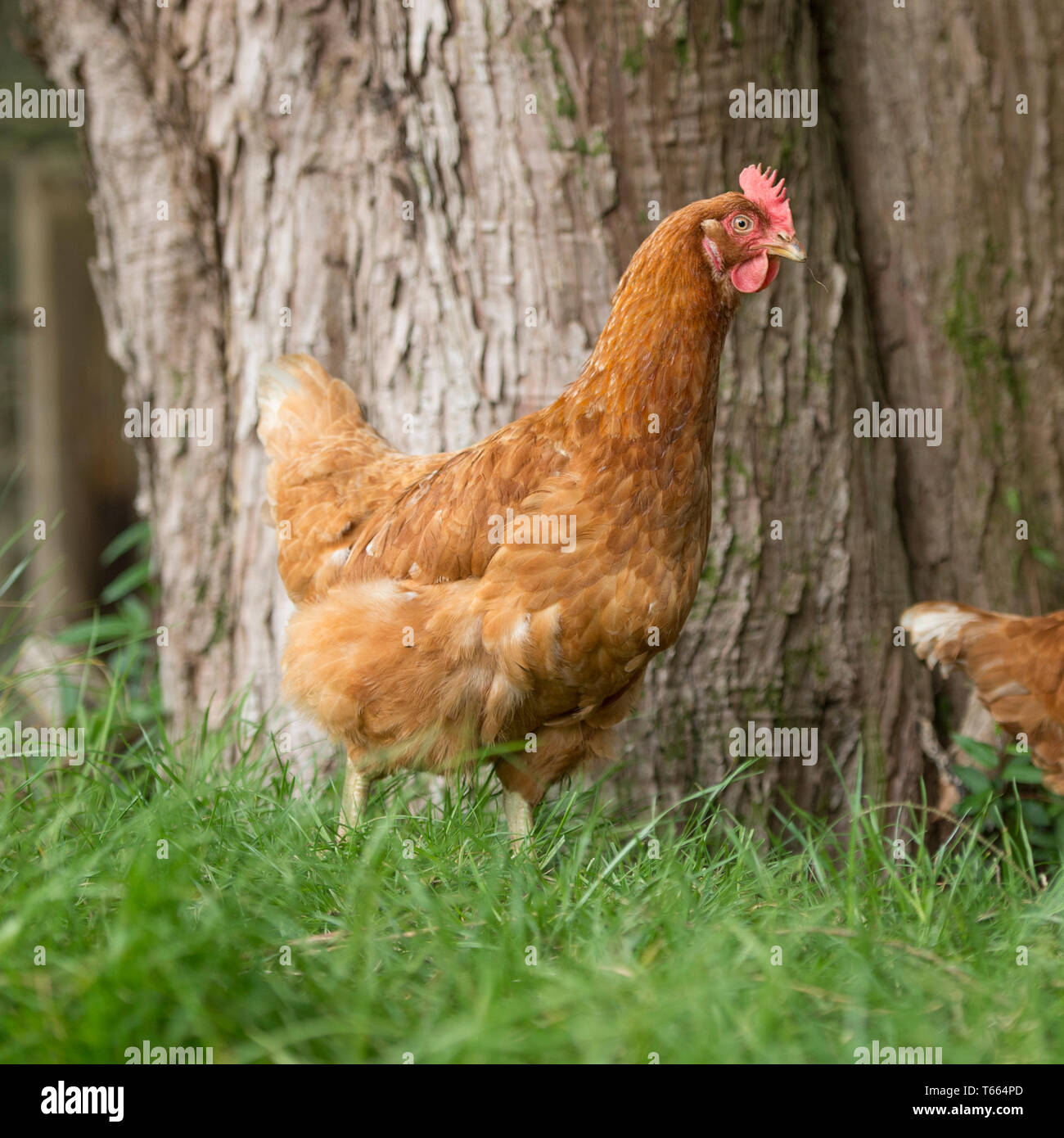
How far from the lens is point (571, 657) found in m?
2.75

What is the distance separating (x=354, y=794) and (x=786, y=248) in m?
1.92

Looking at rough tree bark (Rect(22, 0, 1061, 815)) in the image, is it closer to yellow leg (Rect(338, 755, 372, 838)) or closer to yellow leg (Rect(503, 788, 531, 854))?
yellow leg (Rect(503, 788, 531, 854))

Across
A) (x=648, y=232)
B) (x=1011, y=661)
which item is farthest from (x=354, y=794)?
(x=1011, y=661)

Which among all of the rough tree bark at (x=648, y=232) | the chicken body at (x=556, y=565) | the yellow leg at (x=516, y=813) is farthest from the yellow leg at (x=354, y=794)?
the rough tree bark at (x=648, y=232)

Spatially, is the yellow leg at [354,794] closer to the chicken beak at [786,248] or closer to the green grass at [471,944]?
the green grass at [471,944]

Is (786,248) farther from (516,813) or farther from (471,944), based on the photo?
(471,944)

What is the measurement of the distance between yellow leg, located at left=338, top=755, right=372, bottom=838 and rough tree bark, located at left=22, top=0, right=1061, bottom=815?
996 mm

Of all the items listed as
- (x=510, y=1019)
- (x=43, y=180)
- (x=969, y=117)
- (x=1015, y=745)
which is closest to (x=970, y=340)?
(x=969, y=117)

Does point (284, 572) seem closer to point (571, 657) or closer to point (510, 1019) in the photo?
point (571, 657)

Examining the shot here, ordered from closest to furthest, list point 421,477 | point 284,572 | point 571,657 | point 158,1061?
point 158,1061 < point 571,657 < point 421,477 < point 284,572

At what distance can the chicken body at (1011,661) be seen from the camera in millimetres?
3473

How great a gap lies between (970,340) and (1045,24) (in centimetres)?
114

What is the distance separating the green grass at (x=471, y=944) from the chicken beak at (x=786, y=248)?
1.47 meters

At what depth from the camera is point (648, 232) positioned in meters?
3.54
